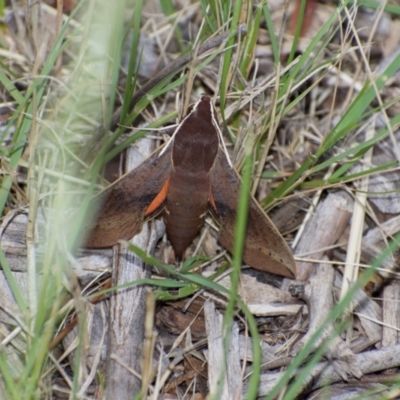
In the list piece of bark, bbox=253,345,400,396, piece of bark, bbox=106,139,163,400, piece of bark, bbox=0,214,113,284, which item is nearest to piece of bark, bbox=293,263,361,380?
piece of bark, bbox=253,345,400,396

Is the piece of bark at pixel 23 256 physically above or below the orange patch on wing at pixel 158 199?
below

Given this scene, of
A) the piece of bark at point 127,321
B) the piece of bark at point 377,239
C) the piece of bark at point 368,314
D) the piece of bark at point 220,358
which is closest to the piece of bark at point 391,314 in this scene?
the piece of bark at point 368,314

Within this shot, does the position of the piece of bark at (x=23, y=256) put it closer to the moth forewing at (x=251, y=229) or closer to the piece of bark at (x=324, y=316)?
the moth forewing at (x=251, y=229)

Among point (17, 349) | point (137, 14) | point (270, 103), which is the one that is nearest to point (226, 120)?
point (270, 103)

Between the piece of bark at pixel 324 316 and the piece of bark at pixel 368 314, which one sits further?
the piece of bark at pixel 368 314

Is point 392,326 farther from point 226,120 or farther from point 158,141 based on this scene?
point 158,141
